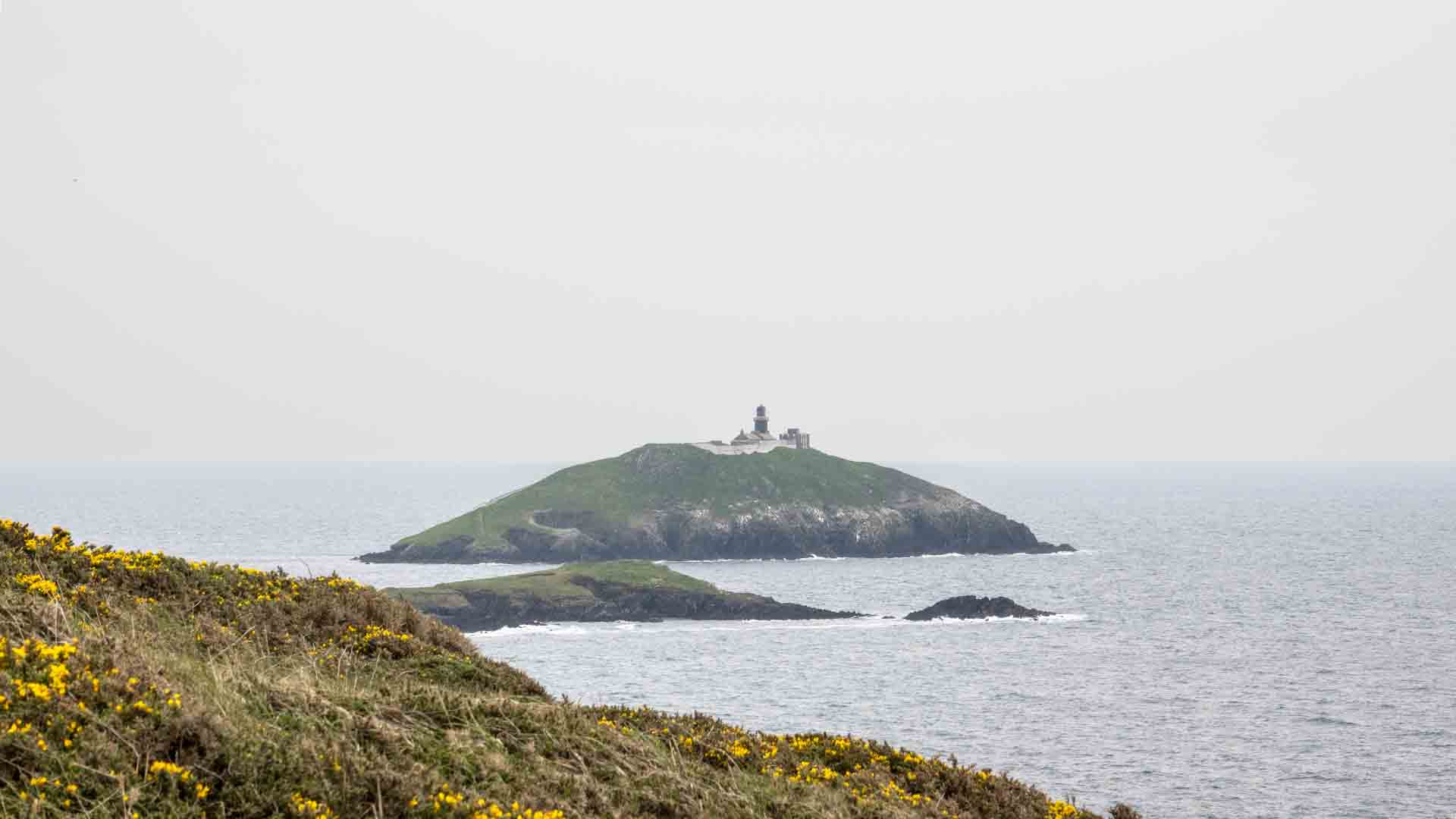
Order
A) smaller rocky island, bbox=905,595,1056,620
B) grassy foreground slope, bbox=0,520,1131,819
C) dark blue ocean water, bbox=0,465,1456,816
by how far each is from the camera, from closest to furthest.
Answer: grassy foreground slope, bbox=0,520,1131,819
dark blue ocean water, bbox=0,465,1456,816
smaller rocky island, bbox=905,595,1056,620

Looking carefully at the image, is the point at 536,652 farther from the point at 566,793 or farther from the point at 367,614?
the point at 566,793

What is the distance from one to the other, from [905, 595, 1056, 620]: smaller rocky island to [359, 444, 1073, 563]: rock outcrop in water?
60470mm

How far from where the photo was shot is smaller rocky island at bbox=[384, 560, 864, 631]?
97.9 m

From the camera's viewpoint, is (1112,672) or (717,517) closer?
(1112,672)

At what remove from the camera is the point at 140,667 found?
458 inches

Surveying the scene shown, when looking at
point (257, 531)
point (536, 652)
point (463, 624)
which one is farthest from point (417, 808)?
point (257, 531)

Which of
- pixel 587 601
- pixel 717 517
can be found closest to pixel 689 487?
pixel 717 517

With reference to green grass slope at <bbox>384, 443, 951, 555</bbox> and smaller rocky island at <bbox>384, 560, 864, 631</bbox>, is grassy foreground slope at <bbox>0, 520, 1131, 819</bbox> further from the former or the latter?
green grass slope at <bbox>384, 443, 951, 555</bbox>

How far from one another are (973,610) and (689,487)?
250ft

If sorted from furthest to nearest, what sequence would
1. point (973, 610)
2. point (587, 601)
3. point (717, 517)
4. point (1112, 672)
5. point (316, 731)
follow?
point (717, 517) → point (587, 601) → point (973, 610) → point (1112, 672) → point (316, 731)

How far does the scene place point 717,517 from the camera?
541 ft

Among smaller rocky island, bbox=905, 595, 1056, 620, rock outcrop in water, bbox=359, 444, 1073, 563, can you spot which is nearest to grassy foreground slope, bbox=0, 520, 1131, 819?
smaller rocky island, bbox=905, 595, 1056, 620

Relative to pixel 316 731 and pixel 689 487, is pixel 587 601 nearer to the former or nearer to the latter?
pixel 689 487

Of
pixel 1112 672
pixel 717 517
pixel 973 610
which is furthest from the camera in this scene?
pixel 717 517
